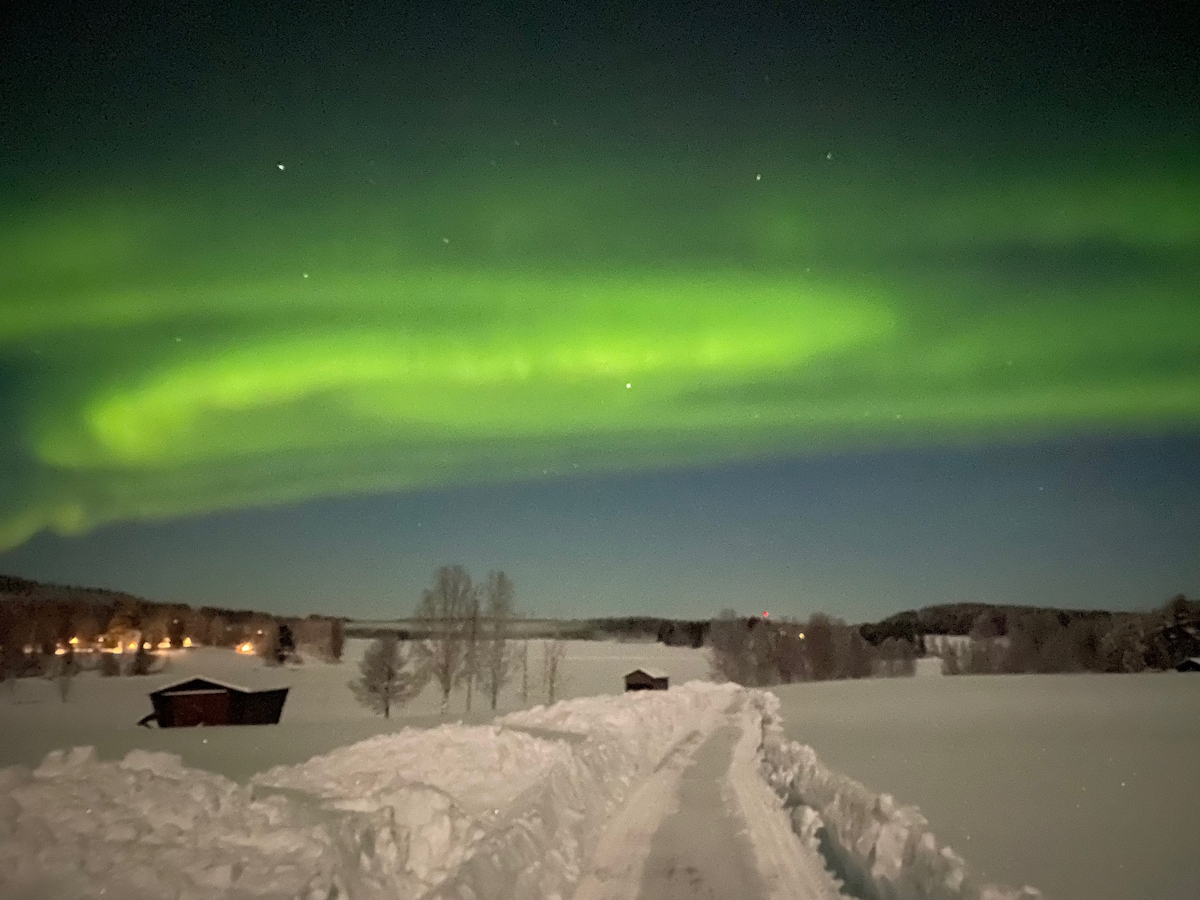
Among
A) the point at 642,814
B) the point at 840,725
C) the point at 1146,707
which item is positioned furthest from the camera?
the point at 1146,707

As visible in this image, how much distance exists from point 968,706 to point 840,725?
14.9 metres

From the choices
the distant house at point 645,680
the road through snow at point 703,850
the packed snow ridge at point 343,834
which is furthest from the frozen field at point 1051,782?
the distant house at point 645,680

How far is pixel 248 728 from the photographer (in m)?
31.7

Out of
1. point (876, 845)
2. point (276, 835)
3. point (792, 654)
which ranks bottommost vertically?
point (792, 654)

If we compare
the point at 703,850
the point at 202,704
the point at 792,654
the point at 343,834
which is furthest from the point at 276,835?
the point at 792,654

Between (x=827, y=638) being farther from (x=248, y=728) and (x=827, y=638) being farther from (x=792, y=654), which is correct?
(x=248, y=728)

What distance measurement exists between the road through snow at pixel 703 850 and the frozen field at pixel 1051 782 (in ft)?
6.95

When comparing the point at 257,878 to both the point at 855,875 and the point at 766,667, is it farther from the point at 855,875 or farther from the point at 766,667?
the point at 766,667

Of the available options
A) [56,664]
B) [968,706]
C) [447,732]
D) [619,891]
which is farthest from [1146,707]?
[56,664]

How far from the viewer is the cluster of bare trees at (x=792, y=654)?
117562mm

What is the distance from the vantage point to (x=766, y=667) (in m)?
118

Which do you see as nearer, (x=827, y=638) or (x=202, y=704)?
(x=202, y=704)

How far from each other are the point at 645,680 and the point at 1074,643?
6460 cm

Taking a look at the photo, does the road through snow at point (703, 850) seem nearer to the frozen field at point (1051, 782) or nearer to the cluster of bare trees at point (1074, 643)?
the frozen field at point (1051, 782)
